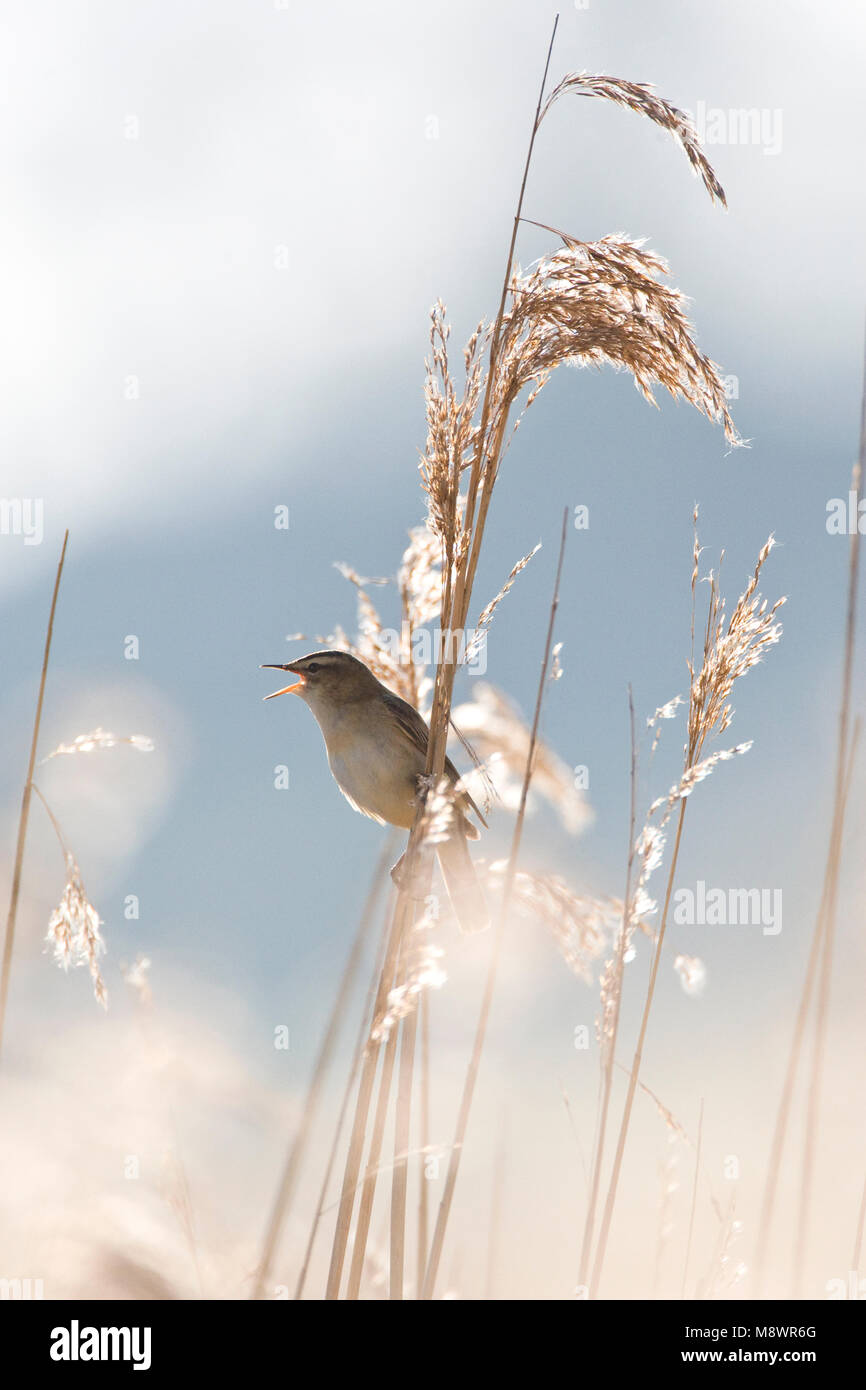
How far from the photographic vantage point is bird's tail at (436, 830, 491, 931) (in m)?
3.00

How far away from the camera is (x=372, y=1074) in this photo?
1.83m

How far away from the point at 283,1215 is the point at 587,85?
2.40 m

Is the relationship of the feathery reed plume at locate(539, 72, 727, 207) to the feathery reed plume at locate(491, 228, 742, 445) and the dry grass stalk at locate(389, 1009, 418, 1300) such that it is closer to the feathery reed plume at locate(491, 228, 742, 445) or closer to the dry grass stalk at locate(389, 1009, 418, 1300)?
the feathery reed plume at locate(491, 228, 742, 445)

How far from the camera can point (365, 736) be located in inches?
138

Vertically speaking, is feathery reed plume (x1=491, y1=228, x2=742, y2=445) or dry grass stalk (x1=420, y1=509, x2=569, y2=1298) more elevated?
feathery reed plume (x1=491, y1=228, x2=742, y2=445)

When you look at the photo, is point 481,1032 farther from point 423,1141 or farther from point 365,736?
point 365,736

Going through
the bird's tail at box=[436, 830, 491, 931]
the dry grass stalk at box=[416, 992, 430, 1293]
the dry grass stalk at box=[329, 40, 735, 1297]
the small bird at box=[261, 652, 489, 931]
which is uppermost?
the dry grass stalk at box=[329, 40, 735, 1297]

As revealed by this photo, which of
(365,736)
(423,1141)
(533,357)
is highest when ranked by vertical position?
(533,357)

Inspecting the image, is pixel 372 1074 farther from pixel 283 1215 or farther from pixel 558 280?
pixel 558 280

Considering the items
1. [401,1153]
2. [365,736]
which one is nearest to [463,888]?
[365,736]

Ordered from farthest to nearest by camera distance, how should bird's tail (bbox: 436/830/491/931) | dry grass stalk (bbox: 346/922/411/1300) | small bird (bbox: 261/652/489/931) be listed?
small bird (bbox: 261/652/489/931), bird's tail (bbox: 436/830/491/931), dry grass stalk (bbox: 346/922/411/1300)

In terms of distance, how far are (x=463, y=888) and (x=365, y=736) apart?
0.72 metres

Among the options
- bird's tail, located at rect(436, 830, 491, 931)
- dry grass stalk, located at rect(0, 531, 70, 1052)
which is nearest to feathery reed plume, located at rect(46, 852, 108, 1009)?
dry grass stalk, located at rect(0, 531, 70, 1052)

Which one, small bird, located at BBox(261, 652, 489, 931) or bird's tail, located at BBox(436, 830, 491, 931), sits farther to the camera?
small bird, located at BBox(261, 652, 489, 931)
